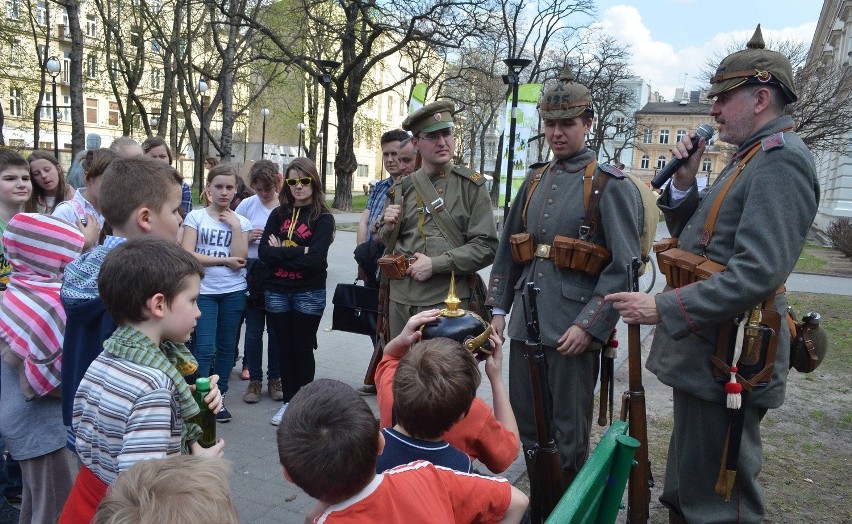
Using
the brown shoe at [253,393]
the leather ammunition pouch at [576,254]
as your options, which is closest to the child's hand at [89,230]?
the brown shoe at [253,393]

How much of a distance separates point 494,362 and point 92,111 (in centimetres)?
5993

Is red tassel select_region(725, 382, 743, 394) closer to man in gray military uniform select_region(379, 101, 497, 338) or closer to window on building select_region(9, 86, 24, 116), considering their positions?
man in gray military uniform select_region(379, 101, 497, 338)

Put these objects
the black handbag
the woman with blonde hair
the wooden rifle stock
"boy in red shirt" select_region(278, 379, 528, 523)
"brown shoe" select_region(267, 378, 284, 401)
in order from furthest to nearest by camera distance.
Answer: "brown shoe" select_region(267, 378, 284, 401) < the black handbag < the woman with blonde hair < the wooden rifle stock < "boy in red shirt" select_region(278, 379, 528, 523)

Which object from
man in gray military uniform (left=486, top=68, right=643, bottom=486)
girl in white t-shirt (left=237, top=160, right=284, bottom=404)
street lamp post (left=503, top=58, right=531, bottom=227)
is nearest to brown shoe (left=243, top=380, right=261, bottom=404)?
girl in white t-shirt (left=237, top=160, right=284, bottom=404)

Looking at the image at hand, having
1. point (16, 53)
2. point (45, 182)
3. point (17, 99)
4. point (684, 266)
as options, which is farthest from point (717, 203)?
point (17, 99)

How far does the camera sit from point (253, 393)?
17.3 ft

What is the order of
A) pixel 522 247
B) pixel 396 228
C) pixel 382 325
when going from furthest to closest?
pixel 382 325, pixel 396 228, pixel 522 247

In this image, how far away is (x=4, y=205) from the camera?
12.8 ft

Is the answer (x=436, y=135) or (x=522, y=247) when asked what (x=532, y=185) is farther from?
(x=436, y=135)

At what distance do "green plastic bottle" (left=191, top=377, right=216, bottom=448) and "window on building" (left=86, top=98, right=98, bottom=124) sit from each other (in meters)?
59.2

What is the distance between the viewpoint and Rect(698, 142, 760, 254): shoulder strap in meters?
2.58

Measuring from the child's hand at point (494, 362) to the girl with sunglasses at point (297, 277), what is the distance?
244 cm

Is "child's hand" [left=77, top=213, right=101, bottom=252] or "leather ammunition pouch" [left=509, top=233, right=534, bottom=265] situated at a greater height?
"leather ammunition pouch" [left=509, top=233, right=534, bottom=265]

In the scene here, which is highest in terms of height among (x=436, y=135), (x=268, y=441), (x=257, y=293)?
(x=436, y=135)
